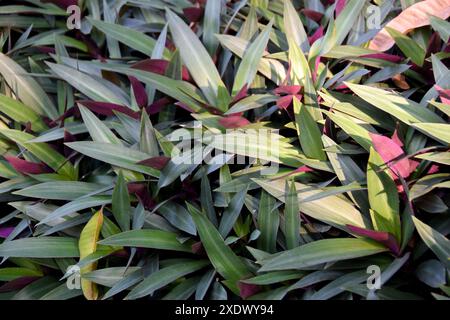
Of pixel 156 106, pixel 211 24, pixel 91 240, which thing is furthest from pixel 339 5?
pixel 91 240

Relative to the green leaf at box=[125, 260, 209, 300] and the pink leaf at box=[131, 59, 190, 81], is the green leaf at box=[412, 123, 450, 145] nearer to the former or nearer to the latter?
the green leaf at box=[125, 260, 209, 300]

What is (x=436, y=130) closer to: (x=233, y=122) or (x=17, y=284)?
(x=233, y=122)

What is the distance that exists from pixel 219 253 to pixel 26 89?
79 centimetres

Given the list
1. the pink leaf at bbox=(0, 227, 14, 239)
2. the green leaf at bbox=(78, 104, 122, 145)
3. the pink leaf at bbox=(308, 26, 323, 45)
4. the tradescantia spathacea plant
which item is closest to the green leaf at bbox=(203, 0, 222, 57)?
the tradescantia spathacea plant

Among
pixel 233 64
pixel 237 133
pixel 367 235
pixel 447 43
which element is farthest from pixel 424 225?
pixel 233 64

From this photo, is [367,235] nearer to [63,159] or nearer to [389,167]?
[389,167]

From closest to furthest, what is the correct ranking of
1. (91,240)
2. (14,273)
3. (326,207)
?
(326,207)
(91,240)
(14,273)

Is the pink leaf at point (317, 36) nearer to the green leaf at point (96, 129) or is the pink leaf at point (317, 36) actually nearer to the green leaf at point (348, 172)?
the green leaf at point (348, 172)

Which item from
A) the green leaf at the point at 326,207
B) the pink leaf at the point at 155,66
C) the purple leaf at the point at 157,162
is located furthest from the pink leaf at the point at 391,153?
the pink leaf at the point at 155,66

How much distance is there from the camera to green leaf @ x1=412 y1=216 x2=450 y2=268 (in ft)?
3.68

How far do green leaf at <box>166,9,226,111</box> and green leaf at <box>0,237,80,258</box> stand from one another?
1.58 feet

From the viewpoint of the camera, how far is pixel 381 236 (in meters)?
1.16

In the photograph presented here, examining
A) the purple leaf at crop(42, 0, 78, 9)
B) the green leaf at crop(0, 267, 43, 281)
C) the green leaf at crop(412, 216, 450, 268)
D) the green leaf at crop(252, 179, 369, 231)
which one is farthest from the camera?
the purple leaf at crop(42, 0, 78, 9)
